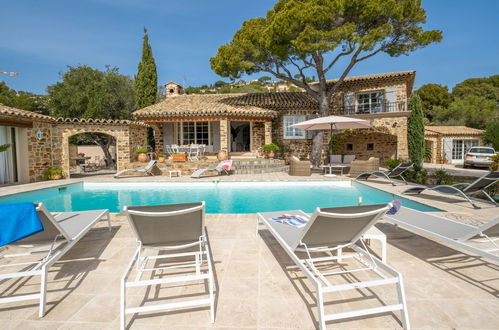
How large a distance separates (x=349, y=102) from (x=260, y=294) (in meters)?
17.0

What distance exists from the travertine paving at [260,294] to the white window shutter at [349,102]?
14.9 m

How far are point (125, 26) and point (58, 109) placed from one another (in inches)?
321

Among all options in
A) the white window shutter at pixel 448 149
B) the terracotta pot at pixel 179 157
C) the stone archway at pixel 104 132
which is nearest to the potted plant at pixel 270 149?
the terracotta pot at pixel 179 157

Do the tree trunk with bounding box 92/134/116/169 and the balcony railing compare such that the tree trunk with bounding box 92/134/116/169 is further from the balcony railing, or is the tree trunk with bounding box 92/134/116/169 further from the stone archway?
the balcony railing

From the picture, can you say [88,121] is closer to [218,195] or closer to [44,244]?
[218,195]

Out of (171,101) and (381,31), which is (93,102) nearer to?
(171,101)

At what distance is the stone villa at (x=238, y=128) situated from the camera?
38.5 ft

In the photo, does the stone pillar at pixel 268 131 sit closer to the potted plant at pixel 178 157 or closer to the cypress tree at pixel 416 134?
the potted plant at pixel 178 157

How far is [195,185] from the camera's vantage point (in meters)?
10.6

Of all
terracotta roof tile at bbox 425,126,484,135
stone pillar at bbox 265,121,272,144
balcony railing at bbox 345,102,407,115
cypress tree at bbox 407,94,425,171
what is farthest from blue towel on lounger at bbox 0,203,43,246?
terracotta roof tile at bbox 425,126,484,135

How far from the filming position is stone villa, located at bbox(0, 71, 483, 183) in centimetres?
1173

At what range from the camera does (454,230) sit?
3199mm

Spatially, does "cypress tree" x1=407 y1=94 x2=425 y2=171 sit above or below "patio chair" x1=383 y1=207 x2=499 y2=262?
above

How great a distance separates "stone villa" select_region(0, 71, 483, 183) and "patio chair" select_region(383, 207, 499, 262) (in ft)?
38.6
